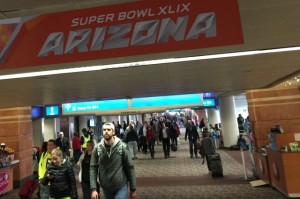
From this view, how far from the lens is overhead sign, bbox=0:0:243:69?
2.28 meters

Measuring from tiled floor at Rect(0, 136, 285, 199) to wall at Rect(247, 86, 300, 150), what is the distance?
59.8 inches

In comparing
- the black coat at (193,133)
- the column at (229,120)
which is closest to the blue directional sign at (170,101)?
the black coat at (193,133)

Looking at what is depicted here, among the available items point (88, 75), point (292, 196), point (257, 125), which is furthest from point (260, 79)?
point (88, 75)

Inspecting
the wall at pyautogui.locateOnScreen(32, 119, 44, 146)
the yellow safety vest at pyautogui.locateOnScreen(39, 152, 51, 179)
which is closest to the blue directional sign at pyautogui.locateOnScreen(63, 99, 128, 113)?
the wall at pyautogui.locateOnScreen(32, 119, 44, 146)

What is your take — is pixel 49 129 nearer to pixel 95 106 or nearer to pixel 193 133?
pixel 95 106

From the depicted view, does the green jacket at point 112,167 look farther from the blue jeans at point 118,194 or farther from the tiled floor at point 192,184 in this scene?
the tiled floor at point 192,184

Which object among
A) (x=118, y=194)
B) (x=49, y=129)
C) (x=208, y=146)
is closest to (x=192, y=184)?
(x=208, y=146)

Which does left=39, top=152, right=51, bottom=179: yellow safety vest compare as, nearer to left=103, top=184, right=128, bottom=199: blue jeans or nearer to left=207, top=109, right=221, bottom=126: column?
left=103, top=184, right=128, bottom=199: blue jeans

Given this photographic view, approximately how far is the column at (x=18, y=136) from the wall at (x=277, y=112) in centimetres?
755

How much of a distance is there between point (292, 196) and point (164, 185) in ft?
10.5

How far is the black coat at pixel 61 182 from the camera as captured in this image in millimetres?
3635

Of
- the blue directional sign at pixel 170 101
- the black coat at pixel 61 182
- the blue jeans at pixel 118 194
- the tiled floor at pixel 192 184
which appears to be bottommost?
the tiled floor at pixel 192 184

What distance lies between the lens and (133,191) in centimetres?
334

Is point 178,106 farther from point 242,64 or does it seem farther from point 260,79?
point 242,64
